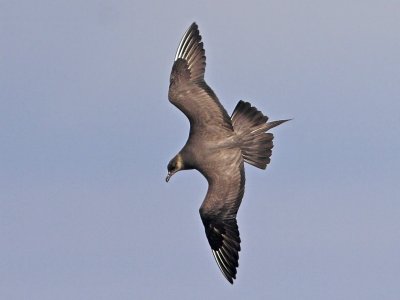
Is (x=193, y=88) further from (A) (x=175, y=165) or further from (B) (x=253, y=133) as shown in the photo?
(B) (x=253, y=133)

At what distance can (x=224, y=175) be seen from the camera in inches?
955

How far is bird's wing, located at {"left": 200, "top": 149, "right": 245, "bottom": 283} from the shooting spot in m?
23.8

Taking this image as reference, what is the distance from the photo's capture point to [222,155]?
24344 mm

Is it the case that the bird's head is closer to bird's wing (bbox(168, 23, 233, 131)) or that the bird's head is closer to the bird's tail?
bird's wing (bbox(168, 23, 233, 131))

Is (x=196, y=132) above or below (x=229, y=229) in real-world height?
above

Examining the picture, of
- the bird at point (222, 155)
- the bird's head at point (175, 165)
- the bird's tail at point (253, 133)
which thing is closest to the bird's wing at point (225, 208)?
the bird at point (222, 155)

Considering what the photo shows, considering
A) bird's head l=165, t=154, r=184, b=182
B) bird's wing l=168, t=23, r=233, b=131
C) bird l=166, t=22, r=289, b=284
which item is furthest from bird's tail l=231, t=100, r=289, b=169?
bird's head l=165, t=154, r=184, b=182

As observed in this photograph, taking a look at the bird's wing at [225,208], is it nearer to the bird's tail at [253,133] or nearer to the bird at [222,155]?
the bird at [222,155]

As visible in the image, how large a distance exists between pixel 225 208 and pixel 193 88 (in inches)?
114

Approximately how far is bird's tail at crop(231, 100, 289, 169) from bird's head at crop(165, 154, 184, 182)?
1.21 meters

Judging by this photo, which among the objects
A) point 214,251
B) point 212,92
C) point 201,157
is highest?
point 212,92

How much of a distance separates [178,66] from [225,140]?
2.38 metres

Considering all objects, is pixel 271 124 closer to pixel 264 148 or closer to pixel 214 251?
pixel 264 148

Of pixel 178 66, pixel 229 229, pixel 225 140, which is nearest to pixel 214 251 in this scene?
pixel 229 229
